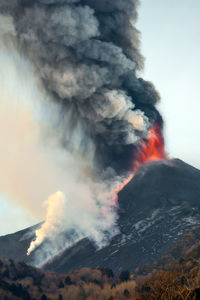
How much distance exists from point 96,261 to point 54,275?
11.4 m

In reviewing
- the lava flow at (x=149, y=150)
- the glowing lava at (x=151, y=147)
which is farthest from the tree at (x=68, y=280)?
the glowing lava at (x=151, y=147)

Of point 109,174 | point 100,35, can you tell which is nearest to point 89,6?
point 100,35

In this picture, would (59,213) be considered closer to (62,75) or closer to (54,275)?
(54,275)

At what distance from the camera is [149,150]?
10056 cm

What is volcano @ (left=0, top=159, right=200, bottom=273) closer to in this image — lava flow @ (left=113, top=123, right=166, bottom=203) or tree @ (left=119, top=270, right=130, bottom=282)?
lava flow @ (left=113, top=123, right=166, bottom=203)

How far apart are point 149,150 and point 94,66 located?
2850 cm

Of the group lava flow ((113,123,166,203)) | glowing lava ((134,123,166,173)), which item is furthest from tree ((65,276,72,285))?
glowing lava ((134,123,166,173))

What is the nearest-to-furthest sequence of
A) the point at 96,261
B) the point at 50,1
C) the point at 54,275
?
the point at 54,275
the point at 96,261
the point at 50,1

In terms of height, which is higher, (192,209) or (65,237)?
(65,237)

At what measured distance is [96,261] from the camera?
7706 cm

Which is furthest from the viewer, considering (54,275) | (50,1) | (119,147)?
(119,147)

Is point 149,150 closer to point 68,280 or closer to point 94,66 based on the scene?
point 94,66

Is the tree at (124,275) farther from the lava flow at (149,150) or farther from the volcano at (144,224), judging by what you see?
the lava flow at (149,150)

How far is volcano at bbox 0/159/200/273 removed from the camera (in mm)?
75062
